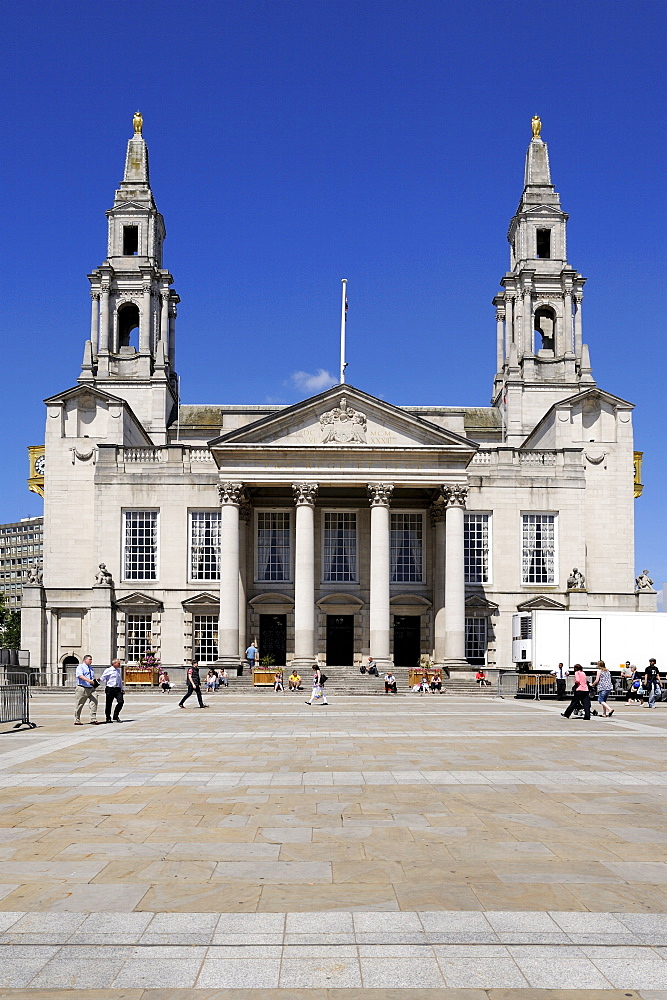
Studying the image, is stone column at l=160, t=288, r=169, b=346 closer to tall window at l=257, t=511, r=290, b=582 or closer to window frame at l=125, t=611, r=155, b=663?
tall window at l=257, t=511, r=290, b=582

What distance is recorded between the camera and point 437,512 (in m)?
53.6

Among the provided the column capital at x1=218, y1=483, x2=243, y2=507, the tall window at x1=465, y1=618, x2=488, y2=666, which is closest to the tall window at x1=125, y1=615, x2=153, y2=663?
the column capital at x1=218, y1=483, x2=243, y2=507

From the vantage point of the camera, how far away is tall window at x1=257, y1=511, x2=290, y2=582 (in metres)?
55.0

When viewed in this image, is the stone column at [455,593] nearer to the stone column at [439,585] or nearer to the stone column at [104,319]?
the stone column at [439,585]

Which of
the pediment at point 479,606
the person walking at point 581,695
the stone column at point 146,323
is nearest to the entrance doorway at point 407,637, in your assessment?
the pediment at point 479,606

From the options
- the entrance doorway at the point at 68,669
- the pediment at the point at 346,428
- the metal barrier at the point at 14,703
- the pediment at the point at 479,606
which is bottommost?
the entrance doorway at the point at 68,669

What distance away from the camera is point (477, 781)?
14.7 metres

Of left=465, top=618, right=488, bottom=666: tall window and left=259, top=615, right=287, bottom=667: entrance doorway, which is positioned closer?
left=465, top=618, right=488, bottom=666: tall window

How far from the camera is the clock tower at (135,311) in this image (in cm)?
6700

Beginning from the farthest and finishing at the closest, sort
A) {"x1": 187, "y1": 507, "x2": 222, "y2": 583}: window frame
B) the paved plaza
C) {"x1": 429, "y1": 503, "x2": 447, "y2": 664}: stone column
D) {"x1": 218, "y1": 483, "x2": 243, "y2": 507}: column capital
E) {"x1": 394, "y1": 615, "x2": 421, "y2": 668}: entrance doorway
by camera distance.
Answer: {"x1": 394, "y1": 615, "x2": 421, "y2": 668}: entrance doorway, {"x1": 187, "y1": 507, "x2": 222, "y2": 583}: window frame, {"x1": 429, "y1": 503, "x2": 447, "y2": 664}: stone column, {"x1": 218, "y1": 483, "x2": 243, "y2": 507}: column capital, the paved plaza

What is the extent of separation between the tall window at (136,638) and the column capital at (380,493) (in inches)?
551

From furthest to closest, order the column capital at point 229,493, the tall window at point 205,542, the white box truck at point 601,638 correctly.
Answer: the tall window at point 205,542
the column capital at point 229,493
the white box truck at point 601,638

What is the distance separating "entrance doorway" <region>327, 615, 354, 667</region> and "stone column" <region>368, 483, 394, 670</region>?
14.9ft

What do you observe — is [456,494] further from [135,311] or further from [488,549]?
[135,311]
